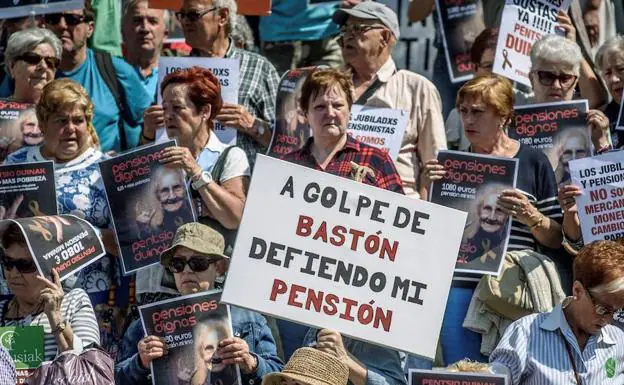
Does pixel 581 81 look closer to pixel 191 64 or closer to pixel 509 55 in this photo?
pixel 509 55

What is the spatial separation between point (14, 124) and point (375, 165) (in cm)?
240

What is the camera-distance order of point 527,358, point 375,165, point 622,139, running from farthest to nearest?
point 622,139 → point 375,165 → point 527,358

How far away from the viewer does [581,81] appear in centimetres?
1150

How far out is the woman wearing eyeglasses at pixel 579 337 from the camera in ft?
27.9

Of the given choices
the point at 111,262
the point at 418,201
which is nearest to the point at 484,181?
the point at 418,201

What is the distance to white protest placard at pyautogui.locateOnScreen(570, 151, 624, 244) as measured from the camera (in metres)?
9.87

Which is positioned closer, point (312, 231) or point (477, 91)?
point (312, 231)

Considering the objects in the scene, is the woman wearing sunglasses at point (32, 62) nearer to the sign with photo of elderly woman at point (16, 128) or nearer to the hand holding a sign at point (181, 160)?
the sign with photo of elderly woman at point (16, 128)

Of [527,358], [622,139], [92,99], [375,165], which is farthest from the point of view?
[92,99]

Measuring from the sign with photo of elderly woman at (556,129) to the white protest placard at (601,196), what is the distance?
43 cm

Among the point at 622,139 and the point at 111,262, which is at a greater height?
the point at 622,139

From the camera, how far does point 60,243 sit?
9789 mm

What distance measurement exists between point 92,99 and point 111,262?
170cm

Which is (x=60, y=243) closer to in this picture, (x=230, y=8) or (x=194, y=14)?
(x=194, y=14)
